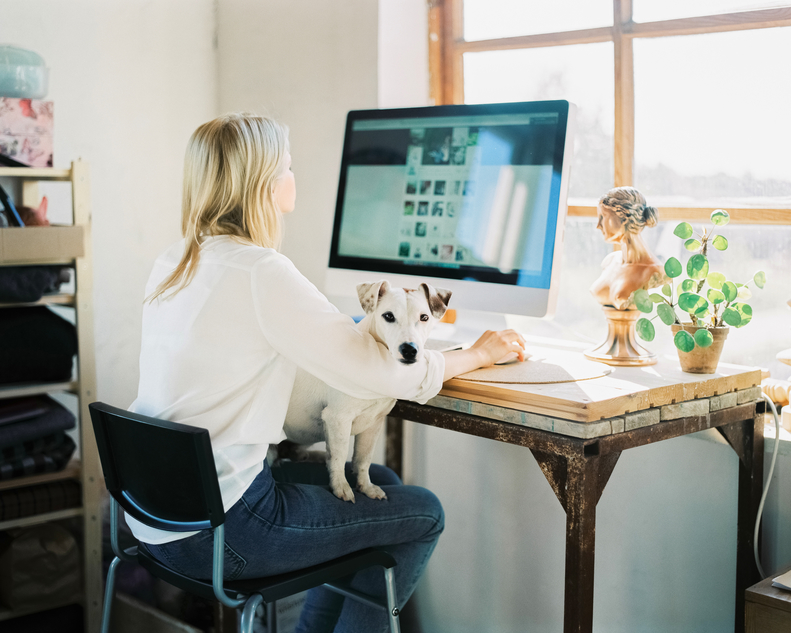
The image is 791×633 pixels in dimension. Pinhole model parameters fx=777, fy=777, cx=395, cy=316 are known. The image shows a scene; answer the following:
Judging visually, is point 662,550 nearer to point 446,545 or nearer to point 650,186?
point 446,545

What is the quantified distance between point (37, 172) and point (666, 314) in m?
1.43

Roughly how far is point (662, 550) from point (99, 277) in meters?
1.70

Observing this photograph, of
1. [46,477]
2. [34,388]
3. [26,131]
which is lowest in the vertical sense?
[46,477]

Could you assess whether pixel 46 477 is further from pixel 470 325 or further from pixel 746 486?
pixel 746 486

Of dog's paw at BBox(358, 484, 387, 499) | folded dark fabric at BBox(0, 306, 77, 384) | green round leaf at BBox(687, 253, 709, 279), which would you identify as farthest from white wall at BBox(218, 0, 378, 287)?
green round leaf at BBox(687, 253, 709, 279)

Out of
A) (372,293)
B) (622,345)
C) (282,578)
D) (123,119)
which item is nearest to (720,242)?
(622,345)

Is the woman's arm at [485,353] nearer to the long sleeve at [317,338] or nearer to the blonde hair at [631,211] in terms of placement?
the long sleeve at [317,338]

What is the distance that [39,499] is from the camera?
1839 mm

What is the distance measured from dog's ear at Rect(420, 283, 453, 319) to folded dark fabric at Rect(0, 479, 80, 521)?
1092mm

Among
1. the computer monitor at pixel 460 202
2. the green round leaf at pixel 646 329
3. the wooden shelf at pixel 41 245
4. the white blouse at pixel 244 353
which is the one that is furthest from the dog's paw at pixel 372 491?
the wooden shelf at pixel 41 245

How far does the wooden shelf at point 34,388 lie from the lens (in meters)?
1.79

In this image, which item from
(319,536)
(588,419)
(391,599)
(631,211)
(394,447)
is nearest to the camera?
(588,419)

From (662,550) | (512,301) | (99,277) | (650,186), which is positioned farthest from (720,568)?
(99,277)

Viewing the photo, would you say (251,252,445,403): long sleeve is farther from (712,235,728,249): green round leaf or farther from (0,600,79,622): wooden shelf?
(0,600,79,622): wooden shelf
